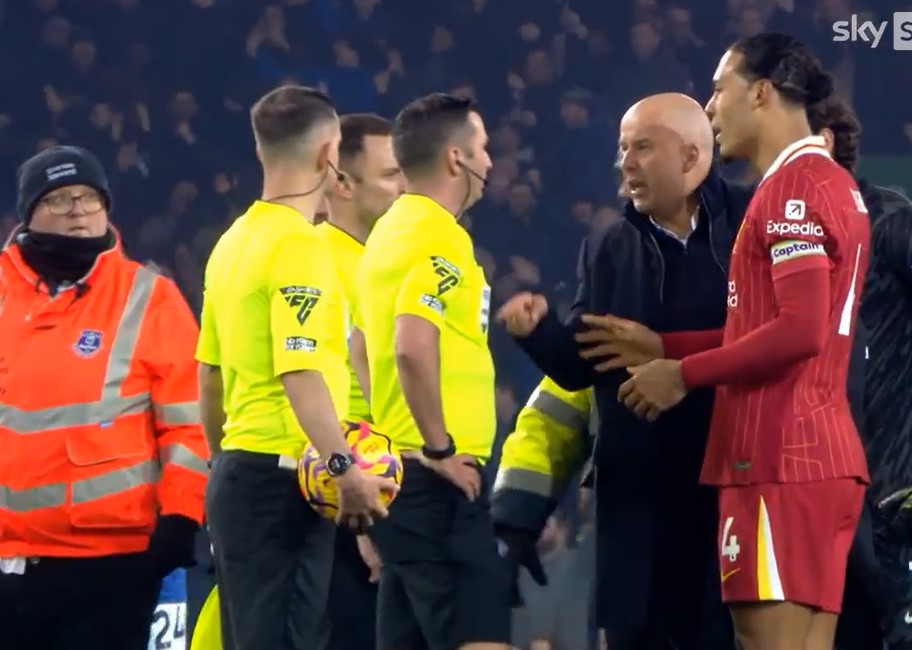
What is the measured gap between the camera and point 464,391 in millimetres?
4238

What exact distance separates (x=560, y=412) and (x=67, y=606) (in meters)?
1.26

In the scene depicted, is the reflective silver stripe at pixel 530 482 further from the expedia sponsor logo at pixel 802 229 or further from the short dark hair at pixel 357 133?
the short dark hair at pixel 357 133

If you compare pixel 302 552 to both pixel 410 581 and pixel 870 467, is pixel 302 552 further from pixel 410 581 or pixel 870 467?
pixel 870 467

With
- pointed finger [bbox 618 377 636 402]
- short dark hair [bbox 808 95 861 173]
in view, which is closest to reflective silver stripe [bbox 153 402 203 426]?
pointed finger [bbox 618 377 636 402]

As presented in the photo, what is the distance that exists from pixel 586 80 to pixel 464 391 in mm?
5206

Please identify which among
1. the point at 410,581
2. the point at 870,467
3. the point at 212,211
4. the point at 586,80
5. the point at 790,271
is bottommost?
the point at 410,581

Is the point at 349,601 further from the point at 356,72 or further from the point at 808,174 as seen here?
the point at 356,72

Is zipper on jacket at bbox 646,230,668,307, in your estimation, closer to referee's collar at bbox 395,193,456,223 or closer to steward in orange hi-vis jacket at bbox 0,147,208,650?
referee's collar at bbox 395,193,456,223

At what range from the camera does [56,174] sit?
3.97 meters

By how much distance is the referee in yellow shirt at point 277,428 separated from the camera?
3.67 metres

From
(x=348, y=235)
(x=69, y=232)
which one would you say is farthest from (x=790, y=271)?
(x=348, y=235)

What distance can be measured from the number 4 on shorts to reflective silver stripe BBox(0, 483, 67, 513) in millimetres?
1496

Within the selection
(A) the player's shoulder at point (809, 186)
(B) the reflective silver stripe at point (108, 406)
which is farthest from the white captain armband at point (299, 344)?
(A) the player's shoulder at point (809, 186)

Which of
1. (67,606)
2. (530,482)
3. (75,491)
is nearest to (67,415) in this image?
(75,491)
